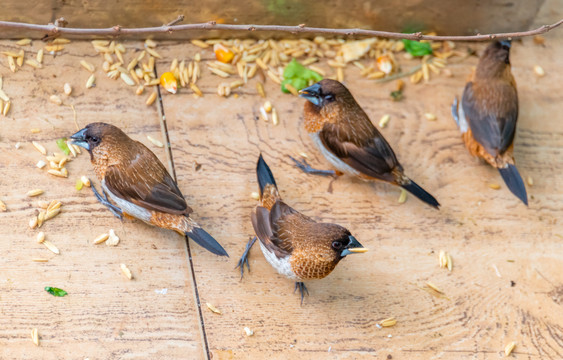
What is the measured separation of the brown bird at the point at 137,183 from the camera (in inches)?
144

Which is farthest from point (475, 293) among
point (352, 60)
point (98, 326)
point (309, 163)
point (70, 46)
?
point (70, 46)

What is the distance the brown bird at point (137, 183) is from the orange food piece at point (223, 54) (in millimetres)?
1137

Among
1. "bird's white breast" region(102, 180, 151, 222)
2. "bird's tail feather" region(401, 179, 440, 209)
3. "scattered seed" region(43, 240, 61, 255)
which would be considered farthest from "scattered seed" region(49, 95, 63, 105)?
"bird's tail feather" region(401, 179, 440, 209)

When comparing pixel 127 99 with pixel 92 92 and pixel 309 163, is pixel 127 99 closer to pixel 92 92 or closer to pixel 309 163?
pixel 92 92

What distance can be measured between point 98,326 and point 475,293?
2.16 m

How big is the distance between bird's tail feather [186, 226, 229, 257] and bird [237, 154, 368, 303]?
8.1 inches

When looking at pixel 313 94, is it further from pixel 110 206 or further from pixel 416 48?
pixel 110 206

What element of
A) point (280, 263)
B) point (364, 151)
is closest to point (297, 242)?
point (280, 263)

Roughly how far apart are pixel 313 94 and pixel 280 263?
3.77 ft

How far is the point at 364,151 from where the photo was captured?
4082 mm

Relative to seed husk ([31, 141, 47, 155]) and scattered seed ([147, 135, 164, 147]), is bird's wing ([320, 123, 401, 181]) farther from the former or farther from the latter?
seed husk ([31, 141, 47, 155])

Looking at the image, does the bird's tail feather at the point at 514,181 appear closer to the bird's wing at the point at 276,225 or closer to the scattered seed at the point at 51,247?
the bird's wing at the point at 276,225

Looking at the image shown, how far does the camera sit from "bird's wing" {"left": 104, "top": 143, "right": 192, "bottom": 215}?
364 centimetres

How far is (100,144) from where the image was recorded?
3.70m
